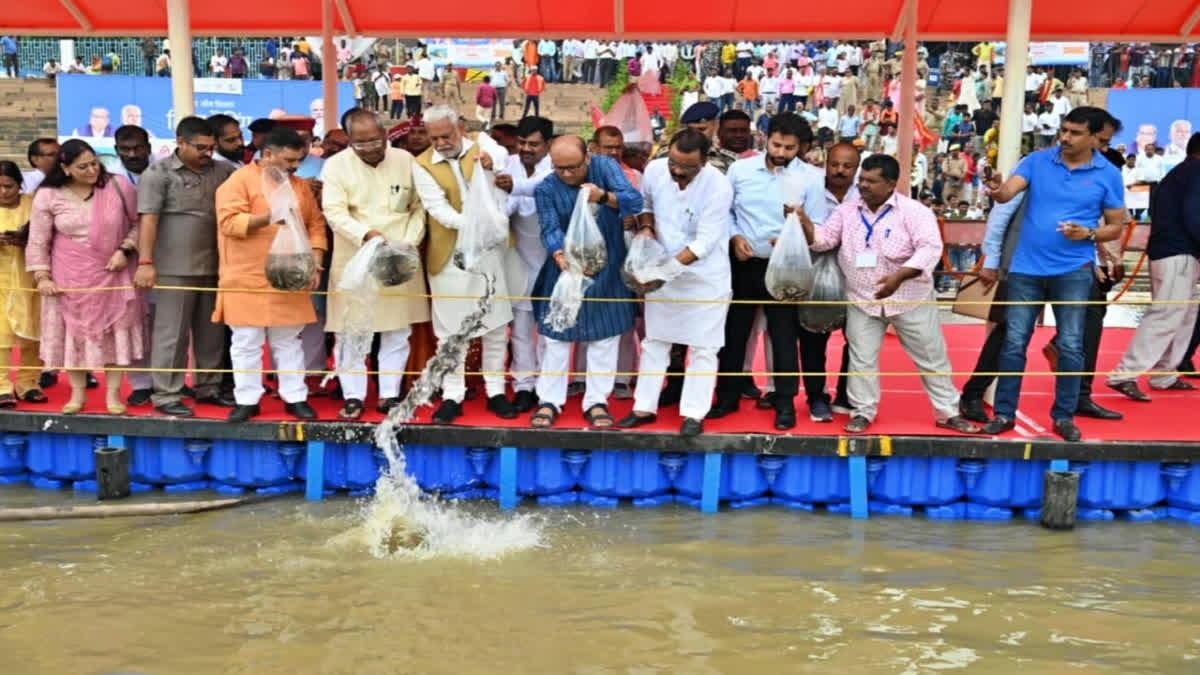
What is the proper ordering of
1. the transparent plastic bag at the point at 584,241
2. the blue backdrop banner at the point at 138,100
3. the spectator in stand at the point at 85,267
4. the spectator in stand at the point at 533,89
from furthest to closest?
the spectator in stand at the point at 533,89 → the blue backdrop banner at the point at 138,100 → the spectator in stand at the point at 85,267 → the transparent plastic bag at the point at 584,241

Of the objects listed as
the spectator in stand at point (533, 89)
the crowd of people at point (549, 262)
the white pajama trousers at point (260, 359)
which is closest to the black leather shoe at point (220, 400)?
the crowd of people at point (549, 262)

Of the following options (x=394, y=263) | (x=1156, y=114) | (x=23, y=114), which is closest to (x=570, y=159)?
(x=394, y=263)

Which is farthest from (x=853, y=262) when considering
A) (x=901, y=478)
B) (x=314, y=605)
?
(x=314, y=605)

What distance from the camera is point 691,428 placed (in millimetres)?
6297

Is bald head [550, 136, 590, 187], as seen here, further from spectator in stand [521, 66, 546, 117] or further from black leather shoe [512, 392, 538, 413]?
spectator in stand [521, 66, 546, 117]

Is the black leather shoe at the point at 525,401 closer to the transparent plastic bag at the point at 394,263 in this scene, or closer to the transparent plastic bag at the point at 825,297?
the transparent plastic bag at the point at 394,263

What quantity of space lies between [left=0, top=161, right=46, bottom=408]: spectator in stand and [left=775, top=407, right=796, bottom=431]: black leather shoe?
4.46 m

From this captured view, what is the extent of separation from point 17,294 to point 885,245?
206 inches

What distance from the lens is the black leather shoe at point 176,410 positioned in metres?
6.70

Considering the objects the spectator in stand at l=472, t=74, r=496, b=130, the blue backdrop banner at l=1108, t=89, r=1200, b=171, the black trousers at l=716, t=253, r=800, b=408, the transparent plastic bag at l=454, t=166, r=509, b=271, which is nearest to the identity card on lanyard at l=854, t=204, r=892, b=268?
the black trousers at l=716, t=253, r=800, b=408

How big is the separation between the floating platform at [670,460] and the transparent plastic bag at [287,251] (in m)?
0.89

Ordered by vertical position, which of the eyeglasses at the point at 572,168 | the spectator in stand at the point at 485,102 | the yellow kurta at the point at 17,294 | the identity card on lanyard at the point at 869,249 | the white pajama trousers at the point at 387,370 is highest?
the spectator in stand at the point at 485,102

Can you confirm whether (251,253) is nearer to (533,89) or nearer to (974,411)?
(974,411)

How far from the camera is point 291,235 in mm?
6188
